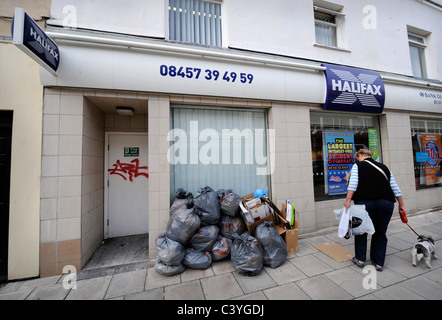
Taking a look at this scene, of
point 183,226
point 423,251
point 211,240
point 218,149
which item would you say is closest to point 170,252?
point 183,226

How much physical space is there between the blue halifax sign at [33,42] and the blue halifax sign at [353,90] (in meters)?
5.07

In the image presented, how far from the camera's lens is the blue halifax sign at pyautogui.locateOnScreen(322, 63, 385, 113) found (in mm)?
4195

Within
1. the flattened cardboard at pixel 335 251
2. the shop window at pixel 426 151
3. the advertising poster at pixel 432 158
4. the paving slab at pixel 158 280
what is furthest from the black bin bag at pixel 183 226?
the advertising poster at pixel 432 158

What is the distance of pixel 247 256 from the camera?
8.81ft

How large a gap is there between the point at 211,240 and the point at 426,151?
7.59 metres

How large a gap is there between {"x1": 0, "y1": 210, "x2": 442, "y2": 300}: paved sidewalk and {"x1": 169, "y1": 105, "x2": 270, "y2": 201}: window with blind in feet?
4.89

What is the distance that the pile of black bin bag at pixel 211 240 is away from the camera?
2.74m

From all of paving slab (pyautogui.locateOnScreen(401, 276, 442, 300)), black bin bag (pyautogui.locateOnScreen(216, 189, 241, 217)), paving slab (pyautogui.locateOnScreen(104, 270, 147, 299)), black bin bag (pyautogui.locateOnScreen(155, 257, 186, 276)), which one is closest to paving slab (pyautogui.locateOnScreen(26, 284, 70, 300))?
paving slab (pyautogui.locateOnScreen(104, 270, 147, 299))

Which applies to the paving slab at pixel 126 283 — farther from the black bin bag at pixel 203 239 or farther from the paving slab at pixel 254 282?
the paving slab at pixel 254 282

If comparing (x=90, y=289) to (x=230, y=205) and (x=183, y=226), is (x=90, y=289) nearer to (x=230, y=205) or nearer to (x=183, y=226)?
(x=183, y=226)

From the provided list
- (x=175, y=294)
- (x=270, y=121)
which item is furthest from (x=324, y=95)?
(x=175, y=294)

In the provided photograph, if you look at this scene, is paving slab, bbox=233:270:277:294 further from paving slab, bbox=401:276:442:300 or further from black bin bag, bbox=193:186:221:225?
paving slab, bbox=401:276:442:300

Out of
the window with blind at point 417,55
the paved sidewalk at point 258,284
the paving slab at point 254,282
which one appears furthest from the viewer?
the window with blind at point 417,55

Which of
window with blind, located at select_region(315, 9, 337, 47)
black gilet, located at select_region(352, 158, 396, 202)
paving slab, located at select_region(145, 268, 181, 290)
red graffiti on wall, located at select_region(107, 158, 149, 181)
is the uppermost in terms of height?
window with blind, located at select_region(315, 9, 337, 47)
